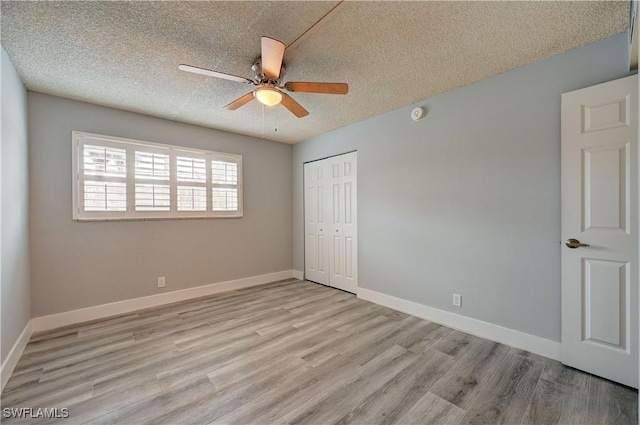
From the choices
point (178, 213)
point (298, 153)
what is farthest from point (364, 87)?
point (178, 213)

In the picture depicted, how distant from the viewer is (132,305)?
11.1 feet

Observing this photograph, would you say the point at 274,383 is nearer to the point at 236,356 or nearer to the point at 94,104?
the point at 236,356

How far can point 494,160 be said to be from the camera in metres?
2.58

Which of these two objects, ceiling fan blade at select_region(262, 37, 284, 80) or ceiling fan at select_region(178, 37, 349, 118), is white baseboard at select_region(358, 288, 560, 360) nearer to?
ceiling fan at select_region(178, 37, 349, 118)

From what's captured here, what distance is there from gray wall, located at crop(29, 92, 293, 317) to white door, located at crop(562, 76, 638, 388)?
3978mm

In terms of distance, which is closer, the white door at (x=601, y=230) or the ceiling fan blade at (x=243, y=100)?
the white door at (x=601, y=230)

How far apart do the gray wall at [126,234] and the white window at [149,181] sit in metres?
0.10

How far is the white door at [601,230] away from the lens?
1.86 m

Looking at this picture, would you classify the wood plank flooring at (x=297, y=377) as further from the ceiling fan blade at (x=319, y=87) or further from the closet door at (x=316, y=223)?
the ceiling fan blade at (x=319, y=87)

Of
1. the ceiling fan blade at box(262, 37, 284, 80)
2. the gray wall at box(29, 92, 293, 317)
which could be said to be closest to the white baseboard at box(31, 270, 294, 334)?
the gray wall at box(29, 92, 293, 317)

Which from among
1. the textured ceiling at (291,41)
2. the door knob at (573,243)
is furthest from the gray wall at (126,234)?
the door knob at (573,243)

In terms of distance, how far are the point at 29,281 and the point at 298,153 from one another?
155 inches

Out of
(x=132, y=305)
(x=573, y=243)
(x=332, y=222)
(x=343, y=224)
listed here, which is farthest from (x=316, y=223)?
(x=573, y=243)

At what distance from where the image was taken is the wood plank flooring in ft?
5.40
